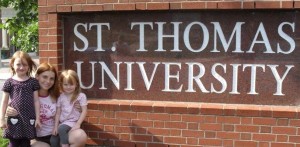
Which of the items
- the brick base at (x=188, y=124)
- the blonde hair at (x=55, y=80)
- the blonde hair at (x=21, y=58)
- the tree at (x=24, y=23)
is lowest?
the brick base at (x=188, y=124)

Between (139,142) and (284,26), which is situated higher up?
(284,26)

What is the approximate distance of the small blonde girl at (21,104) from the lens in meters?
3.42

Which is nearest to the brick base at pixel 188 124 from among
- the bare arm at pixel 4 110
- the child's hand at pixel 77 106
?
the child's hand at pixel 77 106

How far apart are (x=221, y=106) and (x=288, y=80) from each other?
2.15 feet

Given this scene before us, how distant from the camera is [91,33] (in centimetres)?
404

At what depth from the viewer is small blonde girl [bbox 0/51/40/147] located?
342 centimetres

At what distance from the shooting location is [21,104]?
3430 mm

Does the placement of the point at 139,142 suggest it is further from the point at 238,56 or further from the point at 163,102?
the point at 238,56

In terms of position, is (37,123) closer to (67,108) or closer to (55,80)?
(67,108)

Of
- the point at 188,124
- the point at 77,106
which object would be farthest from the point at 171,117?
the point at 77,106

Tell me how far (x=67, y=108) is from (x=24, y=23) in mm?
2833

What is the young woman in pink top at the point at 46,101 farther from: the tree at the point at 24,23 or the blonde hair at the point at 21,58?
the tree at the point at 24,23

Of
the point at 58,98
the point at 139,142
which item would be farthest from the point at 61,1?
the point at 139,142

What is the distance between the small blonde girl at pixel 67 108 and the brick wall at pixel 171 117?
0.38 meters
